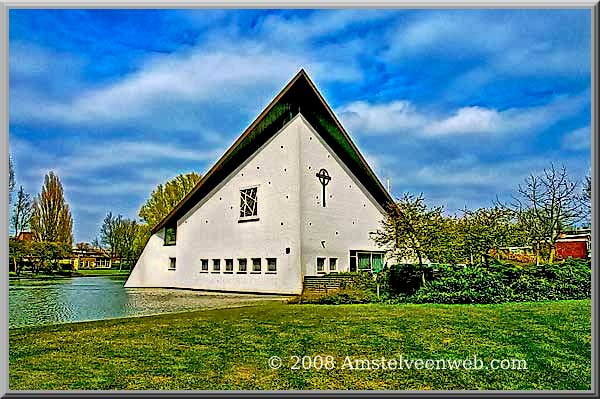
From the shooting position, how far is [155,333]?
741cm

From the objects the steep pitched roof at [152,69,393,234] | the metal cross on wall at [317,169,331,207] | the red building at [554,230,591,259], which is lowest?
the red building at [554,230,591,259]

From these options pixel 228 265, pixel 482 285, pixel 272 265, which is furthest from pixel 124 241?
pixel 482 285

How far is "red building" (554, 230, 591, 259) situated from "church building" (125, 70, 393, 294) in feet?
21.8

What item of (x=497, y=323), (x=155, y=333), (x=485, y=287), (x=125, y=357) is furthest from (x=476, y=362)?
(x=485, y=287)

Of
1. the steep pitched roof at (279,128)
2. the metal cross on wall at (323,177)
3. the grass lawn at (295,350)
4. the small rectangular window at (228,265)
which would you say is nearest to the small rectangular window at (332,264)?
the metal cross on wall at (323,177)

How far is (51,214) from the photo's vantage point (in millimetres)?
8867

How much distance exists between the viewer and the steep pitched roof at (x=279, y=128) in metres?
15.8

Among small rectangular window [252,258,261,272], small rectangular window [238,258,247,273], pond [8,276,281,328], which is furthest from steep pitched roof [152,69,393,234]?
pond [8,276,281,328]

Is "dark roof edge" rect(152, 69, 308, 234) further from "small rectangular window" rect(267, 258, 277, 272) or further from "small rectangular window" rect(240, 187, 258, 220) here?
"small rectangular window" rect(267, 258, 277, 272)

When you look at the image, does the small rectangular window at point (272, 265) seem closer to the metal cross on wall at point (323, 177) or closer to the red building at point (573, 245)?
the metal cross on wall at point (323, 177)

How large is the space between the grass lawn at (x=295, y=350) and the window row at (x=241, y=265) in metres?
8.30

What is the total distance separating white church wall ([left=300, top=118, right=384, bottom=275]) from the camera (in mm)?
16797

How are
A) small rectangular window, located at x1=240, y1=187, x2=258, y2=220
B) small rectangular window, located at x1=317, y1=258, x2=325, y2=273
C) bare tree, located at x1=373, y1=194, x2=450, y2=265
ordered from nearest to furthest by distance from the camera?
bare tree, located at x1=373, y1=194, x2=450, y2=265 → small rectangular window, located at x1=317, y1=258, x2=325, y2=273 → small rectangular window, located at x1=240, y1=187, x2=258, y2=220

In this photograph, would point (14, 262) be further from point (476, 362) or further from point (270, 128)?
point (270, 128)
